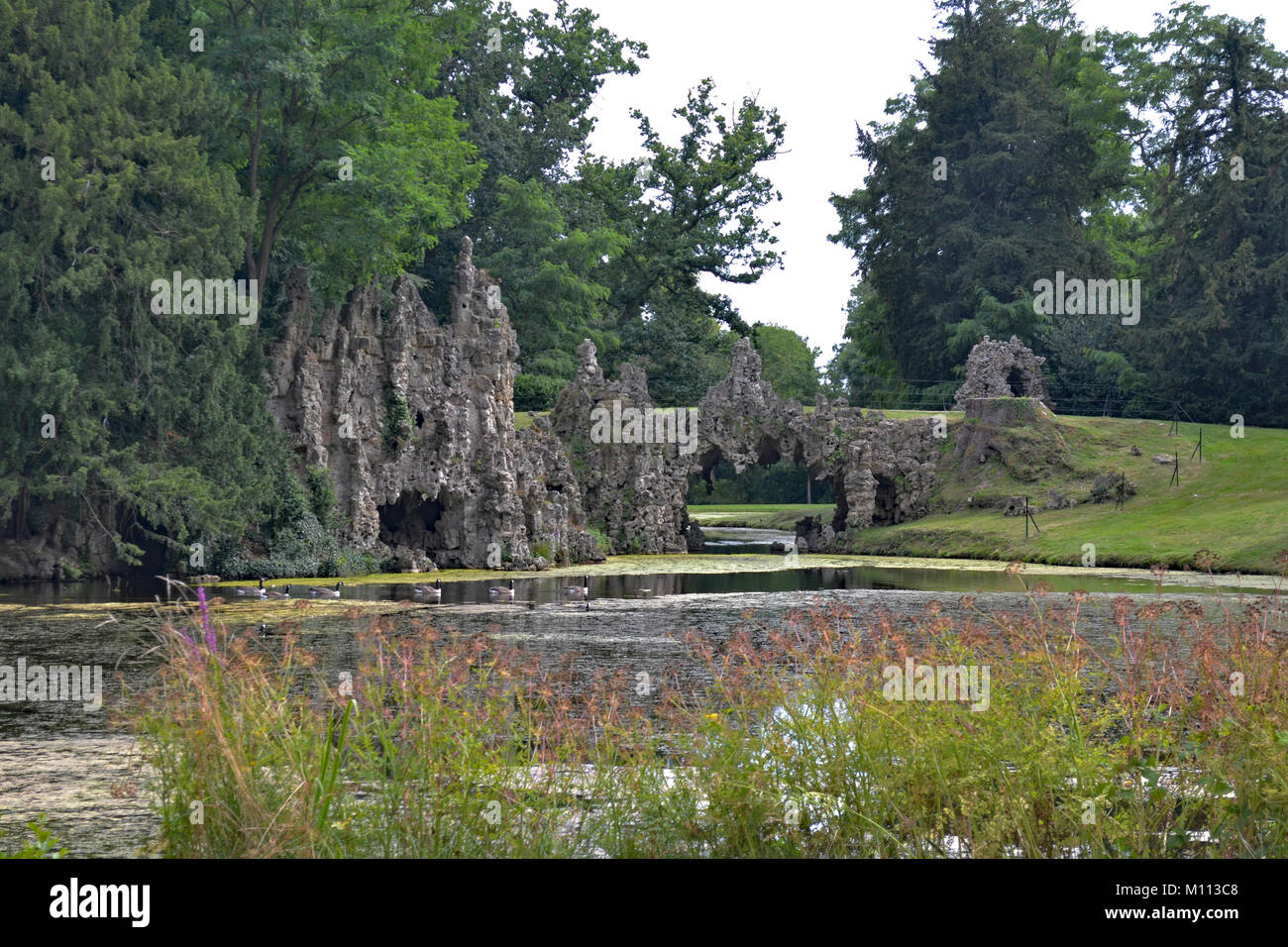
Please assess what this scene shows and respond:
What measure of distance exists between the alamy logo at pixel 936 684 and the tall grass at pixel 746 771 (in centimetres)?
8

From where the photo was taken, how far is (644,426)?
4962 cm

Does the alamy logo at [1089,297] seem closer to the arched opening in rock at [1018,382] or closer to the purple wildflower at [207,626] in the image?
the arched opening in rock at [1018,382]

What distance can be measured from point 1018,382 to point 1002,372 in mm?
1861

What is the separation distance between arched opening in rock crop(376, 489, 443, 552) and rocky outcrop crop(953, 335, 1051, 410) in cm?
2431

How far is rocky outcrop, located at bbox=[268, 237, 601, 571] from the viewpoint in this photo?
3906 cm

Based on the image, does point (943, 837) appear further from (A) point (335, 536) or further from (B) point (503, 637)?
(A) point (335, 536)

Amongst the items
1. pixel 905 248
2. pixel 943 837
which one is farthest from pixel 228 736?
pixel 905 248

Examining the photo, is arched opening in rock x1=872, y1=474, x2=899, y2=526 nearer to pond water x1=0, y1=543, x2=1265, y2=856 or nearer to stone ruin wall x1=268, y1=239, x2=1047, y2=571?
stone ruin wall x1=268, y1=239, x2=1047, y2=571

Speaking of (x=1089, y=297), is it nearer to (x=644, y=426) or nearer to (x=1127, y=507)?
(x=1127, y=507)

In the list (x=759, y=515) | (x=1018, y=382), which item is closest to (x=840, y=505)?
(x=1018, y=382)

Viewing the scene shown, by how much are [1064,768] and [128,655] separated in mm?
16021

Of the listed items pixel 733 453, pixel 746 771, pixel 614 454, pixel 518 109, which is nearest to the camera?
pixel 746 771

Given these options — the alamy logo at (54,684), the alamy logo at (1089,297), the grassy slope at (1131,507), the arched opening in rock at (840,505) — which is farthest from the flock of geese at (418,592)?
the alamy logo at (1089,297)

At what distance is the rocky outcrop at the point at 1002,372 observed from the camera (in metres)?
54.3
